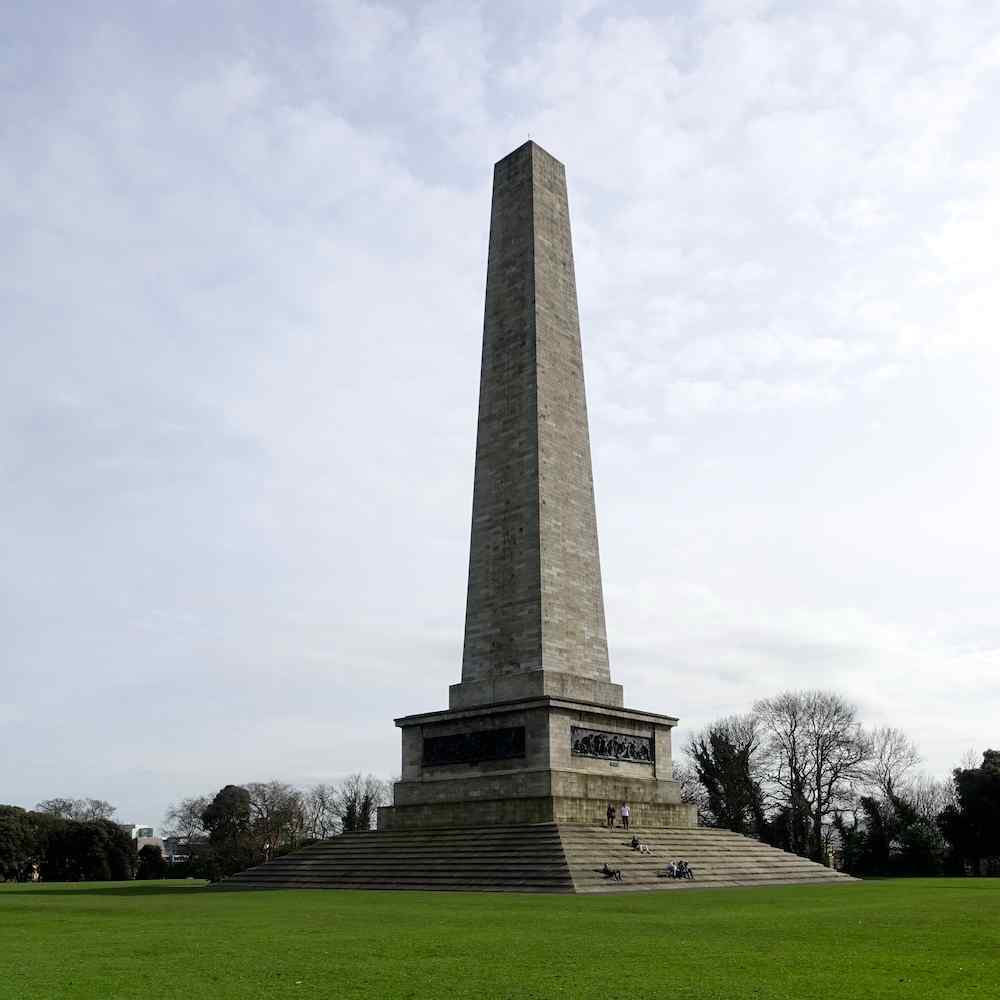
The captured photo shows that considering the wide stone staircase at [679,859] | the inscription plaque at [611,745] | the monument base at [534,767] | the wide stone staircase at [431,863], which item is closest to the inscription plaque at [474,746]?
the monument base at [534,767]

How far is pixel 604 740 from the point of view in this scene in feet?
98.0

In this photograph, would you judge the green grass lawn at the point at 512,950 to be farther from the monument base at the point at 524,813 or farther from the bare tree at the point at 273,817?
the bare tree at the point at 273,817

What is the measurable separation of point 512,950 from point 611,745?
65.7 feet

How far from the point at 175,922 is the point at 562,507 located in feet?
61.6

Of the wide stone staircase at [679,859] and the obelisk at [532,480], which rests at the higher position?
the obelisk at [532,480]

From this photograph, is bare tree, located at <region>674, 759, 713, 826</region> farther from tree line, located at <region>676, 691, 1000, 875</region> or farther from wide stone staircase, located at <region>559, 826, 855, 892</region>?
wide stone staircase, located at <region>559, 826, 855, 892</region>

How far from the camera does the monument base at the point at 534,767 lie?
27.8 metres

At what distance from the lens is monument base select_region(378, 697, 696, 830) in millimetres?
27812

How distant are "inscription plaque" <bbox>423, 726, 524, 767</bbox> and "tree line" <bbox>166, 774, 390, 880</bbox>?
7.26 meters

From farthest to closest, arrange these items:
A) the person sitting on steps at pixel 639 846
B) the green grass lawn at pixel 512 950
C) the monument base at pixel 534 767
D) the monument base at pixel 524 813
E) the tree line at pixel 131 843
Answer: the tree line at pixel 131 843, the monument base at pixel 534 767, the monument base at pixel 524 813, the person sitting on steps at pixel 639 846, the green grass lawn at pixel 512 950

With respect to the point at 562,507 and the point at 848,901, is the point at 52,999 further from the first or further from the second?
the point at 562,507

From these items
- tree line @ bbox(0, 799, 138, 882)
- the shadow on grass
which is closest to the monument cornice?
the shadow on grass

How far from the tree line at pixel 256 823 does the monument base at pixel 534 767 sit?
7.12 metres

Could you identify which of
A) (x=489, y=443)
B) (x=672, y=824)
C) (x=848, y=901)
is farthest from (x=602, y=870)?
(x=489, y=443)
